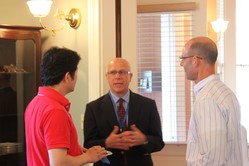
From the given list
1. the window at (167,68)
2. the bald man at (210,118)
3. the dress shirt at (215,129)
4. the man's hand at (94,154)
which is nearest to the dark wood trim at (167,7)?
the window at (167,68)

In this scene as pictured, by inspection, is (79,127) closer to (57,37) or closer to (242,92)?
(57,37)

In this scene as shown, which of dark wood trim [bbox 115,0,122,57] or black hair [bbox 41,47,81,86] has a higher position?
dark wood trim [bbox 115,0,122,57]

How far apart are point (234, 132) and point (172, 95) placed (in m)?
2.78

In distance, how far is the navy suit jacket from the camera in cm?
257

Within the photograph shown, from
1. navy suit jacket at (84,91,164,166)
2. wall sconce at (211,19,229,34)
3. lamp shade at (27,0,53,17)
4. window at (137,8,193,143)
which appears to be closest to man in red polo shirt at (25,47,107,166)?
navy suit jacket at (84,91,164,166)

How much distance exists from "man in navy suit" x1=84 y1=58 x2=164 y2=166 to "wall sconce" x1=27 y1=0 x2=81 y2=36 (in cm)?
76

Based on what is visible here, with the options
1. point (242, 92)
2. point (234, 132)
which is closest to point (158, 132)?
point (234, 132)

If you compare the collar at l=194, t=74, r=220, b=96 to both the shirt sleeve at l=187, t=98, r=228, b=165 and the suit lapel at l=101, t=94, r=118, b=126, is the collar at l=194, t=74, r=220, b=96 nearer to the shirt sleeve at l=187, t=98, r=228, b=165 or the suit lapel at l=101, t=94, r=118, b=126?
the shirt sleeve at l=187, t=98, r=228, b=165

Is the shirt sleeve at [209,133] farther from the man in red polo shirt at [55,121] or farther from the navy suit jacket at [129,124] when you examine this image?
the navy suit jacket at [129,124]

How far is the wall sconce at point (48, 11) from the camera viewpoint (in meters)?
3.11

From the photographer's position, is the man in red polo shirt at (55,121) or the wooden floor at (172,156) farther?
the wooden floor at (172,156)

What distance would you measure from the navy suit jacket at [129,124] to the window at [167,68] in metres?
2.06

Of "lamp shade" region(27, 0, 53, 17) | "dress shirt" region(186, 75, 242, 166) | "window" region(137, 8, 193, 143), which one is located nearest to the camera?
"dress shirt" region(186, 75, 242, 166)

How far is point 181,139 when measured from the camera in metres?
4.70
